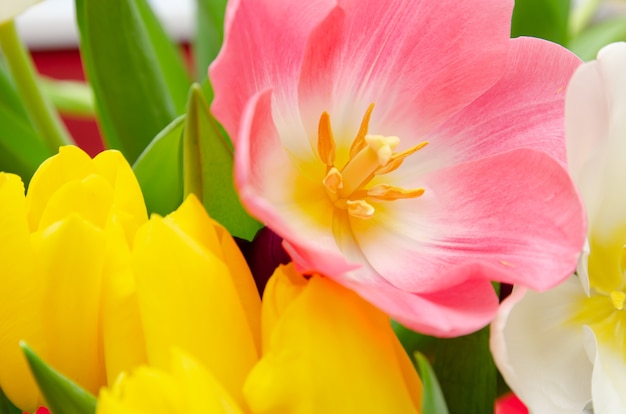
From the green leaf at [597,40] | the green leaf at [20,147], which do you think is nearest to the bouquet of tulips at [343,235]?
the green leaf at [20,147]

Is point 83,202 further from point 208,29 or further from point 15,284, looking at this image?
point 208,29

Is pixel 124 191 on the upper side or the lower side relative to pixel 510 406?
upper

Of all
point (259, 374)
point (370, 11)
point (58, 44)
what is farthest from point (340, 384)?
point (58, 44)

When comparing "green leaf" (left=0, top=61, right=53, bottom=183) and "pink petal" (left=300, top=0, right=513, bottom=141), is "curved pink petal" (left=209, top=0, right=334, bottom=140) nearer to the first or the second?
"pink petal" (left=300, top=0, right=513, bottom=141)

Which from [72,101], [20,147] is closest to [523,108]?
[20,147]

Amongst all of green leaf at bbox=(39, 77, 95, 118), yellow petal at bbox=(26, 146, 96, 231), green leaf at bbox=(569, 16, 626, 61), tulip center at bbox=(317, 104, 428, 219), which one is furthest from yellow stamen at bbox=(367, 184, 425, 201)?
green leaf at bbox=(39, 77, 95, 118)

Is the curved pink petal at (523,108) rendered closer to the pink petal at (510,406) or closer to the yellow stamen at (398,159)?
the yellow stamen at (398,159)
